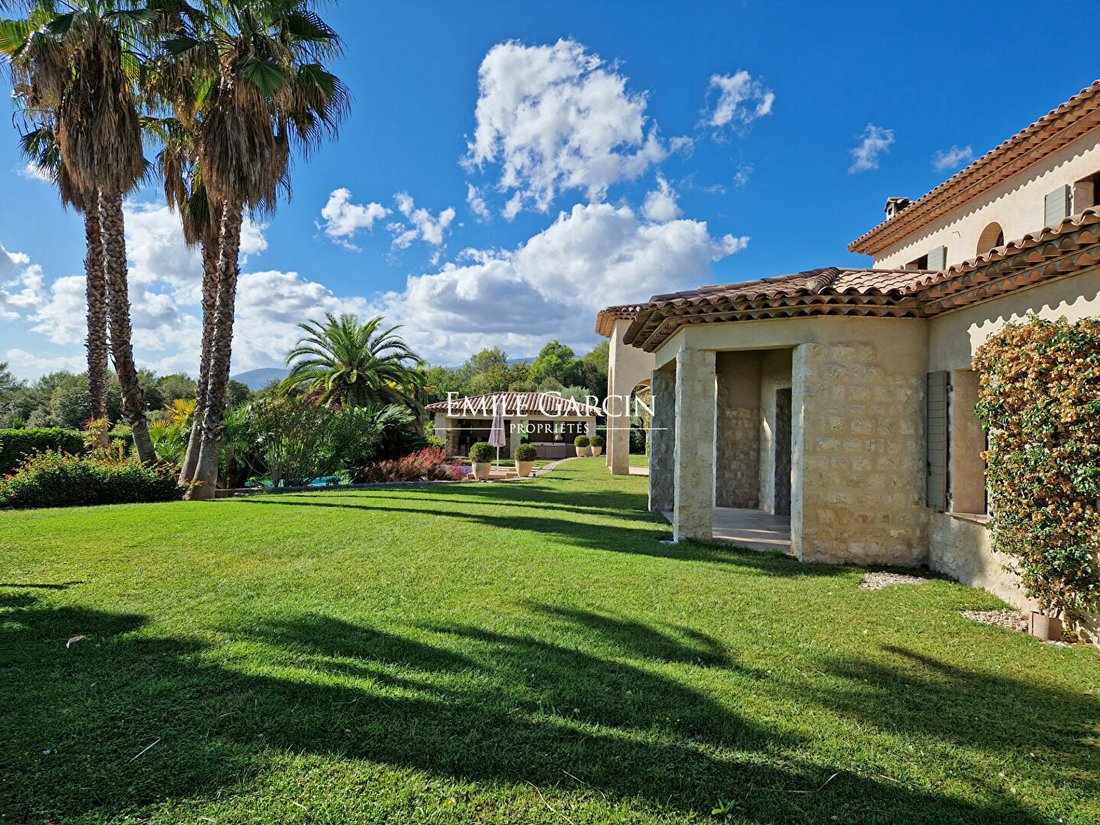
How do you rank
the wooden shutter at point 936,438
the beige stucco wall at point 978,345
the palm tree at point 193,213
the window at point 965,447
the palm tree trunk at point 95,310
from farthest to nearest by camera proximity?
the palm tree trunk at point 95,310 < the palm tree at point 193,213 < the wooden shutter at point 936,438 < the window at point 965,447 < the beige stucco wall at point 978,345

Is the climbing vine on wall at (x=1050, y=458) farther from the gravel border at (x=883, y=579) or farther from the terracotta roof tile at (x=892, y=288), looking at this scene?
the gravel border at (x=883, y=579)

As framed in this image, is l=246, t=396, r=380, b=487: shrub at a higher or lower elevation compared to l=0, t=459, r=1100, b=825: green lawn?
higher

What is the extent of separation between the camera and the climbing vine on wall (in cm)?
514

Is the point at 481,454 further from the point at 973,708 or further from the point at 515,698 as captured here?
the point at 973,708

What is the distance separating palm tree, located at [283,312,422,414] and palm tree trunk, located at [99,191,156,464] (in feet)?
39.8

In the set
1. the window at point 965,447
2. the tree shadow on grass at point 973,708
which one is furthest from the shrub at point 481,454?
the tree shadow on grass at point 973,708

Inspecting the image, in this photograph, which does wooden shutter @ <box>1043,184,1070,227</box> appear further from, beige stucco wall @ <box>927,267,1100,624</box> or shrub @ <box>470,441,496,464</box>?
shrub @ <box>470,441,496,464</box>

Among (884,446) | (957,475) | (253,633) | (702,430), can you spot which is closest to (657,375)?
(702,430)

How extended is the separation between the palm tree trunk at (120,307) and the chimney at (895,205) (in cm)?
1999

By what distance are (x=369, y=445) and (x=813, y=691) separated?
17.8 meters

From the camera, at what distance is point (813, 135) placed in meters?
15.8

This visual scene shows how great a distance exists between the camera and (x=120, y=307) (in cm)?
1411

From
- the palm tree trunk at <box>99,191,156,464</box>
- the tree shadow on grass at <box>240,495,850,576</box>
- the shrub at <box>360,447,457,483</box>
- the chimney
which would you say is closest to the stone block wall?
the tree shadow on grass at <box>240,495,850,576</box>

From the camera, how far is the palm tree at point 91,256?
640 inches
